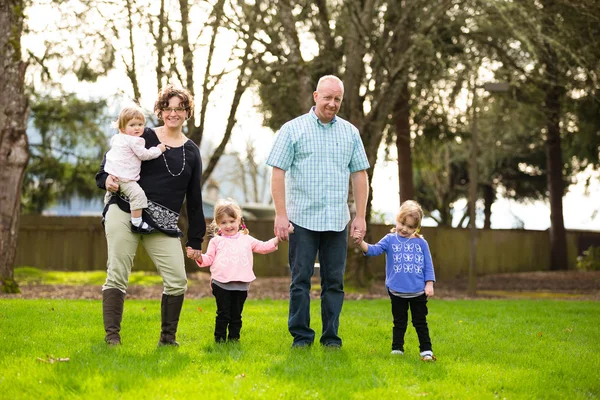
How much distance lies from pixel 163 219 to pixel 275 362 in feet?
4.46

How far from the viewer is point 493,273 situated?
26188 mm

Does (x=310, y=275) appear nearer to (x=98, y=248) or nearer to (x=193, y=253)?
(x=193, y=253)

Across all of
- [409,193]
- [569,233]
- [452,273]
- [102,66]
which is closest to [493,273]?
[452,273]

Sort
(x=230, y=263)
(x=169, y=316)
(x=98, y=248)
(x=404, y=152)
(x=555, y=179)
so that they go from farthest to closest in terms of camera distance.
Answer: (x=555, y=179) → (x=98, y=248) → (x=404, y=152) → (x=230, y=263) → (x=169, y=316)

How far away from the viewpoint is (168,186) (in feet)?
18.9

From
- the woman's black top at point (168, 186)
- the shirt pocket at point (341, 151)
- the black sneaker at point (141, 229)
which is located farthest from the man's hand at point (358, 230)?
the black sneaker at point (141, 229)

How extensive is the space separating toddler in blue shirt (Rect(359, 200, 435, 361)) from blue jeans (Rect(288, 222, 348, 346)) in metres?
0.24

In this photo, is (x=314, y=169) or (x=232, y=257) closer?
(x=314, y=169)

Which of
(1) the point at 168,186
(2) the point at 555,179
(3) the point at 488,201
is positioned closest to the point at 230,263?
(1) the point at 168,186

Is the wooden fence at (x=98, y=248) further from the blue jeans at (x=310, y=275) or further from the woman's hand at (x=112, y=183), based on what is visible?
the woman's hand at (x=112, y=183)

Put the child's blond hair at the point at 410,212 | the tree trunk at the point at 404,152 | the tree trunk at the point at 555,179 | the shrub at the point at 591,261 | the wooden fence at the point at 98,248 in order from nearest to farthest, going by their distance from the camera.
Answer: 1. the child's blond hair at the point at 410,212
2. the tree trunk at the point at 404,152
3. the tree trunk at the point at 555,179
4. the wooden fence at the point at 98,248
5. the shrub at the point at 591,261

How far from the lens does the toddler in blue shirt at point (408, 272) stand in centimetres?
601

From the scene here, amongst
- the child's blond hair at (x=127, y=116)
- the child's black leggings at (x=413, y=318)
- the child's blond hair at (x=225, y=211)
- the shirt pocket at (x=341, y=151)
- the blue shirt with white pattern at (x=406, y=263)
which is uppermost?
the child's blond hair at (x=127, y=116)

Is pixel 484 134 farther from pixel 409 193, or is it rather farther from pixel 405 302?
pixel 405 302
